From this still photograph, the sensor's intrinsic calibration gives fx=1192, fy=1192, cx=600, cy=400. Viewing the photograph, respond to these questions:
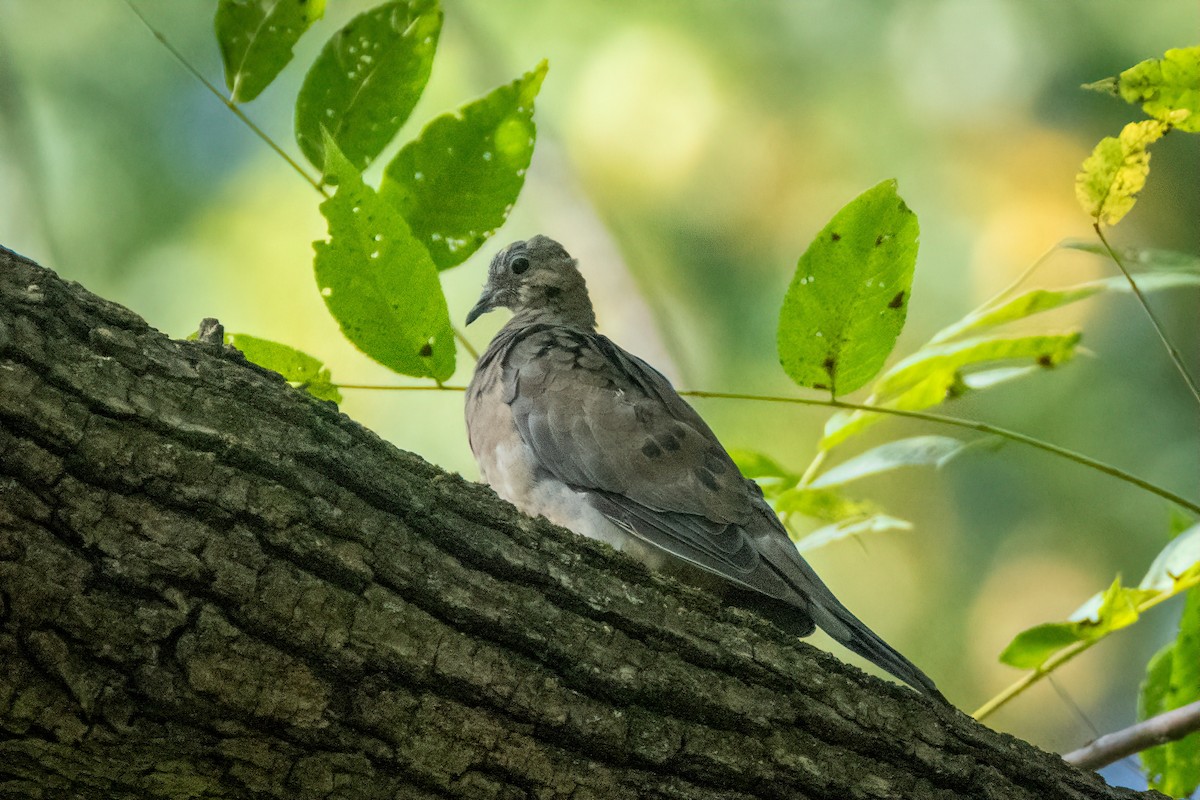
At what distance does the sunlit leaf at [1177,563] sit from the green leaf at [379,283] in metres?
1.38

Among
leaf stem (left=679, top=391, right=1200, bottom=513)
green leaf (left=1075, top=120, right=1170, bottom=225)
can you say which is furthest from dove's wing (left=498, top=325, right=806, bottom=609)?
green leaf (left=1075, top=120, right=1170, bottom=225)

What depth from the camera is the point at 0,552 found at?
1.46 meters

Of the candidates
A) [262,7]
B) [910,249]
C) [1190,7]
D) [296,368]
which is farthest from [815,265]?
[1190,7]

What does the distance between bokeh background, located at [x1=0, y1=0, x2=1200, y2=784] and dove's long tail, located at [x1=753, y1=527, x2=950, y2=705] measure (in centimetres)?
265

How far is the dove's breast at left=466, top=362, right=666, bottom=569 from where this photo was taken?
9.32ft

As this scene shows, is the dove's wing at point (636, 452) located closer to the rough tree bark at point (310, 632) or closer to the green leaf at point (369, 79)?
the rough tree bark at point (310, 632)

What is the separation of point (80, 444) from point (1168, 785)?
232 cm

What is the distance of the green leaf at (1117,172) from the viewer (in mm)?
2137

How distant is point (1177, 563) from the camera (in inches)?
86.4

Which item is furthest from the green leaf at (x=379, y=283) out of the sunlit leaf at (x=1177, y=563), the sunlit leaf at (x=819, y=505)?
the sunlit leaf at (x=1177, y=563)

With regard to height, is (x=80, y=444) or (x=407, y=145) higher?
(x=407, y=145)

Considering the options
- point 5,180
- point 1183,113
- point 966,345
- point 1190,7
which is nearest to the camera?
point 1183,113

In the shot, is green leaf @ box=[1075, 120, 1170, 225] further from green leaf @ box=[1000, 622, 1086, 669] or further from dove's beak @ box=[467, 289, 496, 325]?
dove's beak @ box=[467, 289, 496, 325]

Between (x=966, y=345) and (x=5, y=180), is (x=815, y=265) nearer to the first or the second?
(x=966, y=345)
